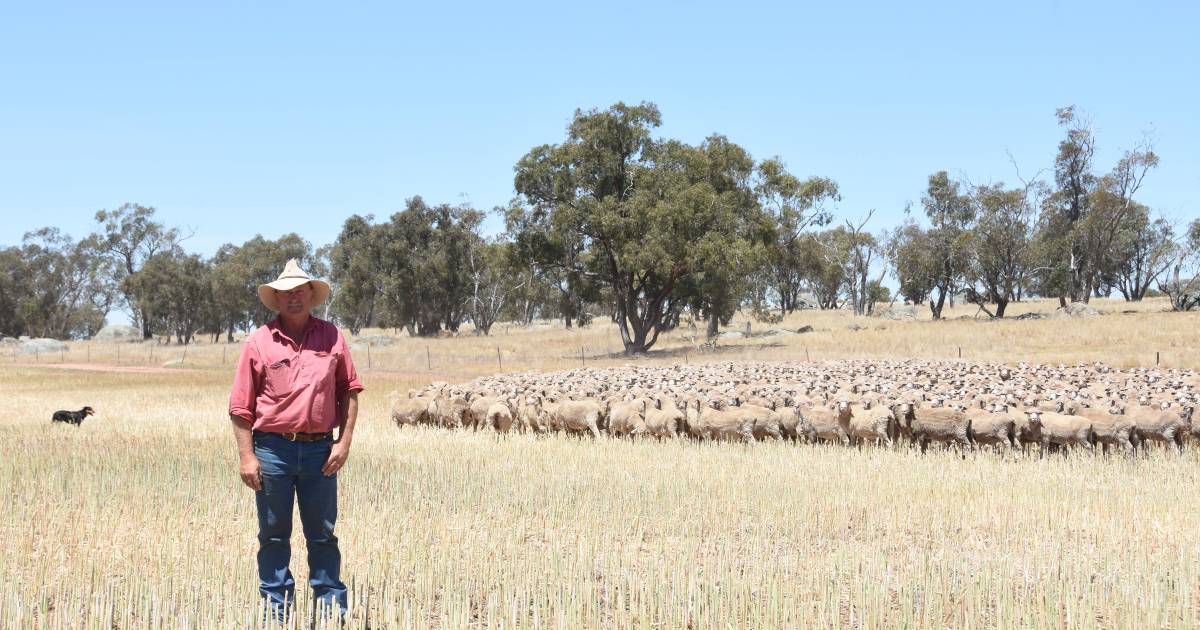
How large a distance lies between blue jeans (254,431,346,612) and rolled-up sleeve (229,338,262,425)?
17 centimetres

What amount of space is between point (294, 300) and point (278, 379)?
53 cm

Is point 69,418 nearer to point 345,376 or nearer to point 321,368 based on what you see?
point 345,376

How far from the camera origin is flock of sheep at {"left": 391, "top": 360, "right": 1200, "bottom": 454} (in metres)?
14.3

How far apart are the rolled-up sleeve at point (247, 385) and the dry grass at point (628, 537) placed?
4.09 ft

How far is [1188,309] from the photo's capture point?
57875mm

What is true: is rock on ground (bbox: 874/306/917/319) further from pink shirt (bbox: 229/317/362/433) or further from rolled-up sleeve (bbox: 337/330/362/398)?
pink shirt (bbox: 229/317/362/433)

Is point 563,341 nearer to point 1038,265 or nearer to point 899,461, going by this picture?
point 1038,265

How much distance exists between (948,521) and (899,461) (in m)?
A: 3.89

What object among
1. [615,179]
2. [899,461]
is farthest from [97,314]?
[899,461]

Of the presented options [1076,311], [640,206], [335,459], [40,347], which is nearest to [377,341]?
[40,347]

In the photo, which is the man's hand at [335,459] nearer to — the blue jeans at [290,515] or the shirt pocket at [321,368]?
the blue jeans at [290,515]

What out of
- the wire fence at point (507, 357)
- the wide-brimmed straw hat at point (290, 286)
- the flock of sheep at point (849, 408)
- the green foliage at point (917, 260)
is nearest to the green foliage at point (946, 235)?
the green foliage at point (917, 260)

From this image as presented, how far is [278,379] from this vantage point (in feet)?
20.2

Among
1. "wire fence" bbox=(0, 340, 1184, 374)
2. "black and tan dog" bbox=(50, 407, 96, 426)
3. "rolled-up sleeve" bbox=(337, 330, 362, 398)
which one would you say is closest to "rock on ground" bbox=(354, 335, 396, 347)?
"wire fence" bbox=(0, 340, 1184, 374)
